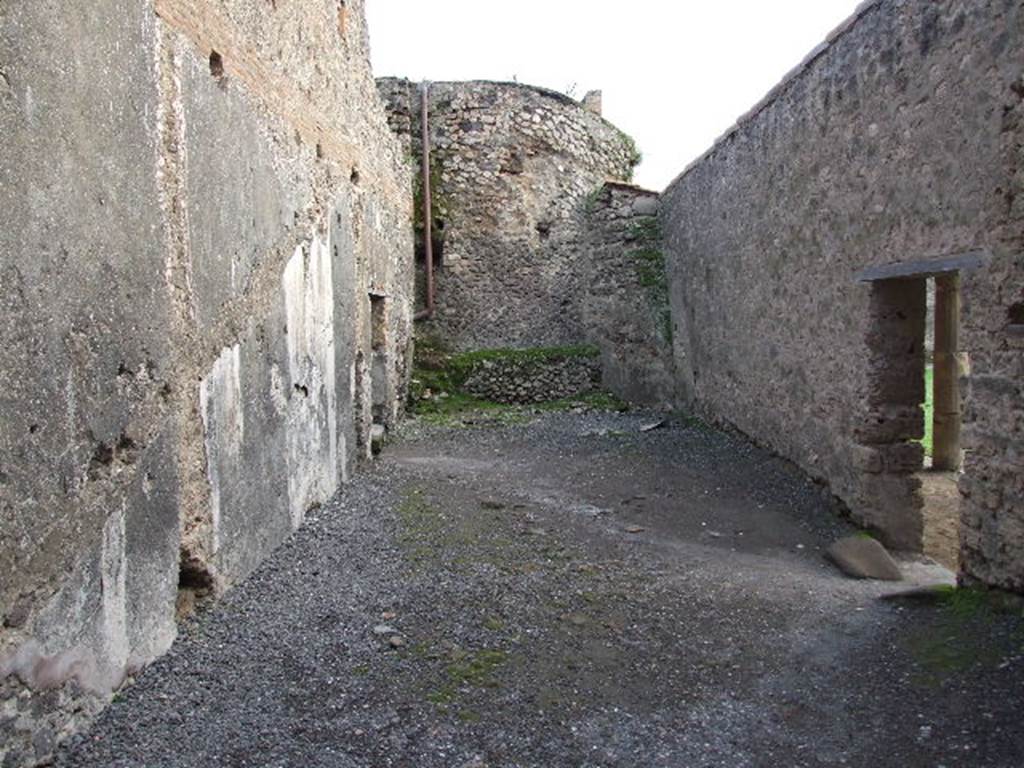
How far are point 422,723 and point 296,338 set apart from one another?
3.05 m

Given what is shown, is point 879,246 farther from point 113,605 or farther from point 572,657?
point 113,605

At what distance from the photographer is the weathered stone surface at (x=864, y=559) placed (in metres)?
4.75

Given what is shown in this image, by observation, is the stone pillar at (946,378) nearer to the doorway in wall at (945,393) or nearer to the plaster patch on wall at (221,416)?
the doorway in wall at (945,393)

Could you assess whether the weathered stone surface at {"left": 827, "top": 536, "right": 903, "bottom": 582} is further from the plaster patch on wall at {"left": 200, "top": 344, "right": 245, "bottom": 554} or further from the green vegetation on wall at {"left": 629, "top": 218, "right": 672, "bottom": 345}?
the green vegetation on wall at {"left": 629, "top": 218, "right": 672, "bottom": 345}

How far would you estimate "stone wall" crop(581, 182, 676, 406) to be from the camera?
11688 mm

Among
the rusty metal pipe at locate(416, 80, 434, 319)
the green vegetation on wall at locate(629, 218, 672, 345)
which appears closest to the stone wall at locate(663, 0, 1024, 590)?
the green vegetation on wall at locate(629, 218, 672, 345)

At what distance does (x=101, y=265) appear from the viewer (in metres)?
2.88

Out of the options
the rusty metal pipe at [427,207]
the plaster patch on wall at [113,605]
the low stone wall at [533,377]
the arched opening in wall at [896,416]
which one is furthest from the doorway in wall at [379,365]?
the plaster patch on wall at [113,605]

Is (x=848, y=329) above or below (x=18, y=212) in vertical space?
below

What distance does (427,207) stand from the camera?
13047 mm

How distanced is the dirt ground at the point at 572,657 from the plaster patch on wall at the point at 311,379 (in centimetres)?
32

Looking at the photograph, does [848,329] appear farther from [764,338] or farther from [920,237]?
[764,338]

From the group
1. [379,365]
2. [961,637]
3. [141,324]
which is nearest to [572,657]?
[961,637]

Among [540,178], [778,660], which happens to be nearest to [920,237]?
[778,660]
